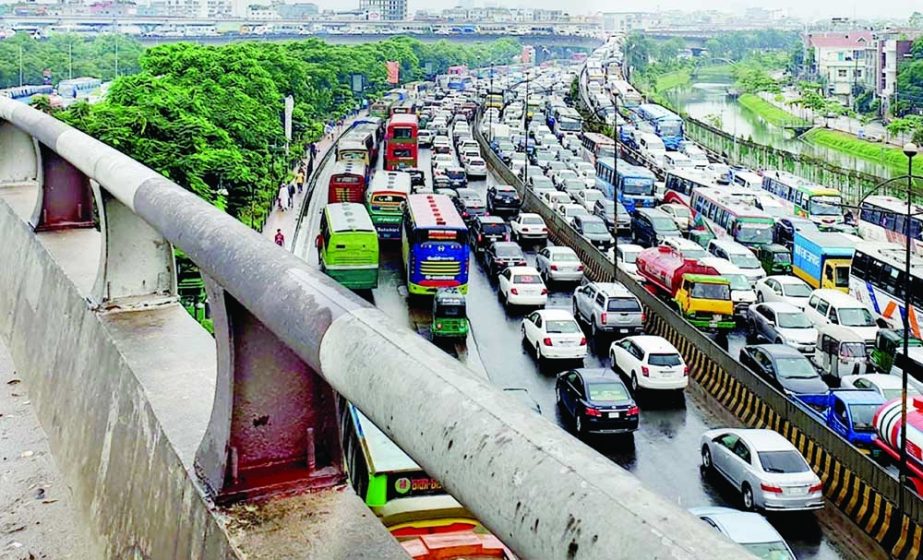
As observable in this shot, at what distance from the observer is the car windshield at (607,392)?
46.6ft

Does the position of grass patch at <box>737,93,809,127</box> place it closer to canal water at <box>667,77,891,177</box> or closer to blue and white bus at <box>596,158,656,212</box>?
canal water at <box>667,77,891,177</box>

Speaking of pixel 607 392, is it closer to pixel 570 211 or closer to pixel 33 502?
pixel 33 502

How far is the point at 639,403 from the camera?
16031 millimetres

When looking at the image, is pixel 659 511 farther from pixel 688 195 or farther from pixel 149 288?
pixel 688 195

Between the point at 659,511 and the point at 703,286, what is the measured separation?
19.1m

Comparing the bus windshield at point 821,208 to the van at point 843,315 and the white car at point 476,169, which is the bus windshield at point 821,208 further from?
the white car at point 476,169

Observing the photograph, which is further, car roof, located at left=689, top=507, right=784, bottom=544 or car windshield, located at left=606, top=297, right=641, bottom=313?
car windshield, located at left=606, top=297, right=641, bottom=313

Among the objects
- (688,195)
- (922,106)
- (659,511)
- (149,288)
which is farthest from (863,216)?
(922,106)

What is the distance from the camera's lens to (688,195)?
112ft

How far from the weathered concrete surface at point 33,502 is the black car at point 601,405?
9606 mm

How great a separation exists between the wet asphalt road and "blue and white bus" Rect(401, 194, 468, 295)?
0.66 m

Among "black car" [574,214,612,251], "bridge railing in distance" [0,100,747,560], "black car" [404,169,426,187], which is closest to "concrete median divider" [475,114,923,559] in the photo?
"black car" [574,214,612,251]

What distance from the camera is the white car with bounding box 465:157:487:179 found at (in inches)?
1638

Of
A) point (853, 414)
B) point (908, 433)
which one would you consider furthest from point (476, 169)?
point (908, 433)
